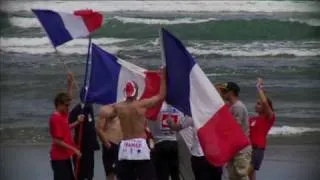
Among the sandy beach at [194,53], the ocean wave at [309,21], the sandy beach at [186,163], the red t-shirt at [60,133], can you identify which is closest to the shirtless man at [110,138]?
the red t-shirt at [60,133]

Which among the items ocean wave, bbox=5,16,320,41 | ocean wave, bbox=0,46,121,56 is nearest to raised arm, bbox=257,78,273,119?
ocean wave, bbox=0,46,121,56

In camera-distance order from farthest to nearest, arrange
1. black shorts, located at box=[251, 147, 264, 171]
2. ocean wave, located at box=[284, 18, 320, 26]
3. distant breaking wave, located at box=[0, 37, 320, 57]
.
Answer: ocean wave, located at box=[284, 18, 320, 26] → distant breaking wave, located at box=[0, 37, 320, 57] → black shorts, located at box=[251, 147, 264, 171]

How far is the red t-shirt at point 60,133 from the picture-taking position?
36.1ft

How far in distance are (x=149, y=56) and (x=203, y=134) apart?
12256 millimetres

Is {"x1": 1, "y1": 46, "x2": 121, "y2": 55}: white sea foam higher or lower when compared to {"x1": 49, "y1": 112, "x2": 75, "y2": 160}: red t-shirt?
lower

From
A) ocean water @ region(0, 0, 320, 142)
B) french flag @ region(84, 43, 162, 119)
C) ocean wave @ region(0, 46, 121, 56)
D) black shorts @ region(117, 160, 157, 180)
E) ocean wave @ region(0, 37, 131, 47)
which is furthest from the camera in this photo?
ocean wave @ region(0, 37, 131, 47)

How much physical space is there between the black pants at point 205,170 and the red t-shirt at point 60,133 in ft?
4.09

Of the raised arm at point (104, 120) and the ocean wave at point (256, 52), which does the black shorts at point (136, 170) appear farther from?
the ocean wave at point (256, 52)

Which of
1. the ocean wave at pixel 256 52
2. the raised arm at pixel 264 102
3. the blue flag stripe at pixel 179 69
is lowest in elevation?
the ocean wave at pixel 256 52

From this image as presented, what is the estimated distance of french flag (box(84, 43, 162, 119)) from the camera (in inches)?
446

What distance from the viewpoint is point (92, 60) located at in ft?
37.4

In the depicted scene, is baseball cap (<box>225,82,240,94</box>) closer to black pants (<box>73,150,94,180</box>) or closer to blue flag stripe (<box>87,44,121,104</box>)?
blue flag stripe (<box>87,44,121,104</box>)

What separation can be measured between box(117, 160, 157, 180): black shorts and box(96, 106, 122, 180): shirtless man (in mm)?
919

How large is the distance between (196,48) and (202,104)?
13.1 metres
